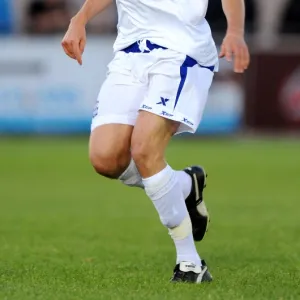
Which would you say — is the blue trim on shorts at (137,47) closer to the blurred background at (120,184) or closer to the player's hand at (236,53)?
the player's hand at (236,53)

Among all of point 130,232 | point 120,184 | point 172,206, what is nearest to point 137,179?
point 172,206

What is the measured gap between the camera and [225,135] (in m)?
20.3

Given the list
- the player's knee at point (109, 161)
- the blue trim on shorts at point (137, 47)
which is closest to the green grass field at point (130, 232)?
the player's knee at point (109, 161)

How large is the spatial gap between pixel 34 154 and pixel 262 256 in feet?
34.6

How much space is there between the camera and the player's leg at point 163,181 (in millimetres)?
6098

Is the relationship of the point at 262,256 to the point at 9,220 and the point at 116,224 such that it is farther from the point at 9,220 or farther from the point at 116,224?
the point at 9,220

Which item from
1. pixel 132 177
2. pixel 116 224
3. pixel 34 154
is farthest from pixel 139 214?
pixel 34 154

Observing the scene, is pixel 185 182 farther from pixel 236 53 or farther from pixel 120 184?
pixel 120 184

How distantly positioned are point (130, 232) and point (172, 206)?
10.1ft

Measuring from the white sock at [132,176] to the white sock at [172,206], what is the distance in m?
0.28

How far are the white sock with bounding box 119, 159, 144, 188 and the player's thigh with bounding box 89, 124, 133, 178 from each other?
4.6 inches

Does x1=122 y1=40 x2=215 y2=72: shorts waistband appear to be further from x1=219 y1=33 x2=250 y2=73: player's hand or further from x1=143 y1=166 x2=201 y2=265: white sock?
x1=143 y1=166 x2=201 y2=265: white sock

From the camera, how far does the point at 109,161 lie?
6320 millimetres

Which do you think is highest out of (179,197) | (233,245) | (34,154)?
(179,197)
